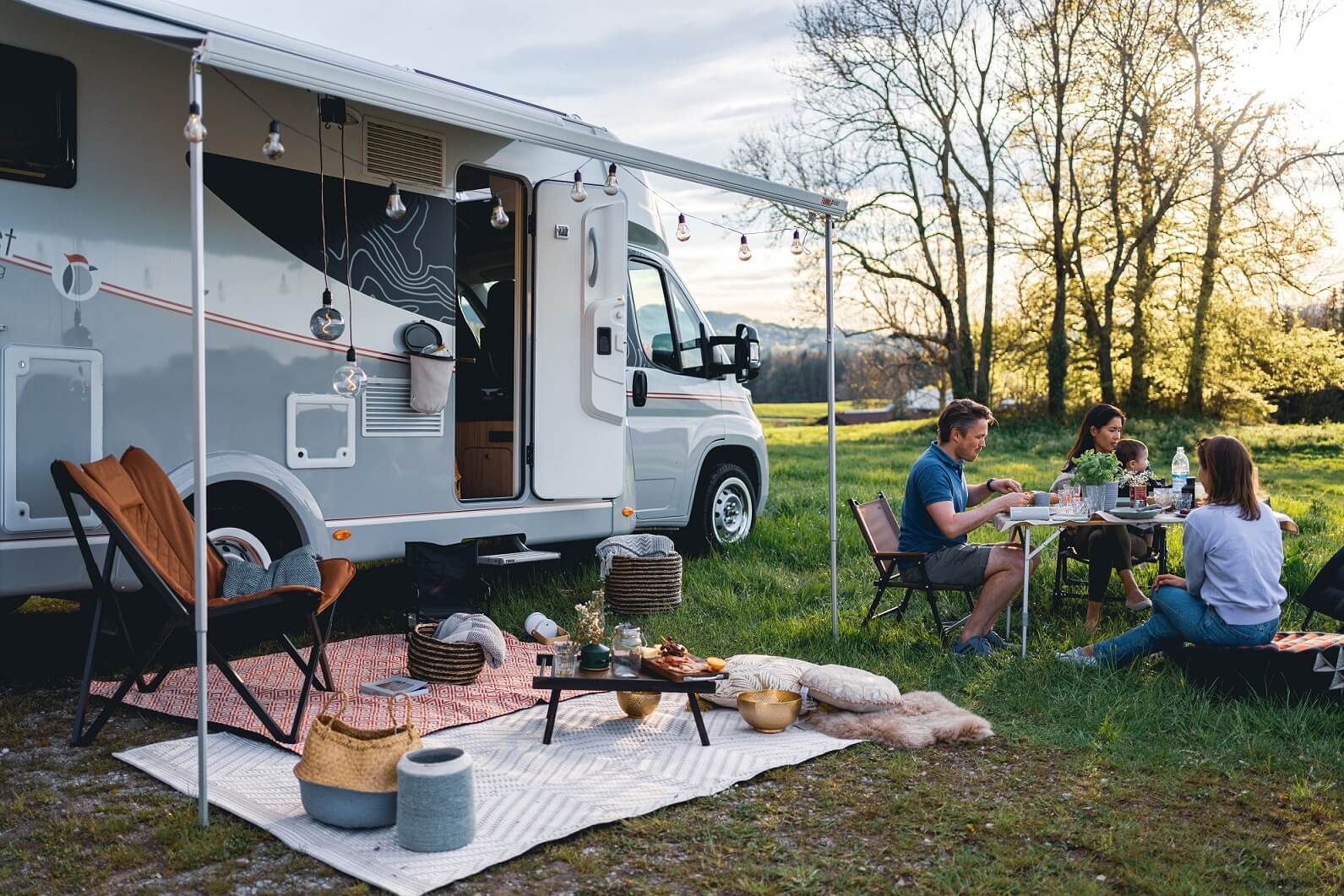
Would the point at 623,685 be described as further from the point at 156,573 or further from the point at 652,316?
the point at 652,316

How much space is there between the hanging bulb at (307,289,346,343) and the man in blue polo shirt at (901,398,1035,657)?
2.61 metres

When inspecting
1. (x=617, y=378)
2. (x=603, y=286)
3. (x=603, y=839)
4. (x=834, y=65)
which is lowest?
(x=603, y=839)

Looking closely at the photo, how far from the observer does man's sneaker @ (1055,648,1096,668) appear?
4660mm

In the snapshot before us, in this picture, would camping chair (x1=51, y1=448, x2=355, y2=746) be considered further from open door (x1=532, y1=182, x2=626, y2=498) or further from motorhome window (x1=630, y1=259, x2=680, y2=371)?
motorhome window (x1=630, y1=259, x2=680, y2=371)

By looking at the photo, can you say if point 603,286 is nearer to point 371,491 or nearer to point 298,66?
point 371,491

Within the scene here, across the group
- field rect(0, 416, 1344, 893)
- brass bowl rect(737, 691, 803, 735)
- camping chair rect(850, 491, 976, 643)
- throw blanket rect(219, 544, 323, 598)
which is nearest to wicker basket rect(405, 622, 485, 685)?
throw blanket rect(219, 544, 323, 598)

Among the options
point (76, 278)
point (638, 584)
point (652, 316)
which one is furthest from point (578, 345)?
point (76, 278)

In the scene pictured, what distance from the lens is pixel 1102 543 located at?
545 cm

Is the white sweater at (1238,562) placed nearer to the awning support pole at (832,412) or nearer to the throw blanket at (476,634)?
the awning support pole at (832,412)

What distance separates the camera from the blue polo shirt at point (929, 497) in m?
5.00

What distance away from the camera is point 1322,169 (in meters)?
14.9

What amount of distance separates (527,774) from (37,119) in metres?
2.93

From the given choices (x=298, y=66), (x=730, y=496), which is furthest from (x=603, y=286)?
(x=298, y=66)

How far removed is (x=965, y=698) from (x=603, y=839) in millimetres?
1892
